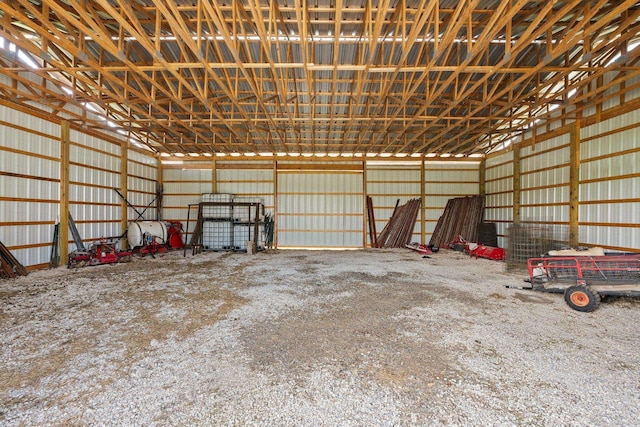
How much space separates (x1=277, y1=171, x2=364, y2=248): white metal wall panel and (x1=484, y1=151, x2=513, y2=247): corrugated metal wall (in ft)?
23.2

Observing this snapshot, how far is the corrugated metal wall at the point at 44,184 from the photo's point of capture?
8.35 metres

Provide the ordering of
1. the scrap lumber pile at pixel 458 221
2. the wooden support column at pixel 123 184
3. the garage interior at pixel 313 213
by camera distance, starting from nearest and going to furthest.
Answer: the garage interior at pixel 313 213 → the wooden support column at pixel 123 184 → the scrap lumber pile at pixel 458 221

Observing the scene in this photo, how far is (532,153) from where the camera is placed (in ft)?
41.1

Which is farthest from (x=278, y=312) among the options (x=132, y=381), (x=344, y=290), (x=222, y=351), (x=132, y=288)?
(x=132, y=288)

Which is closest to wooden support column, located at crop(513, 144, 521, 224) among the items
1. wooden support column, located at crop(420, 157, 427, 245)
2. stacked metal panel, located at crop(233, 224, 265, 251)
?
wooden support column, located at crop(420, 157, 427, 245)

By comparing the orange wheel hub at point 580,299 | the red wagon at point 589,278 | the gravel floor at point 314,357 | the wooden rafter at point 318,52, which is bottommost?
the gravel floor at point 314,357

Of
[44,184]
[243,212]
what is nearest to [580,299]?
[243,212]

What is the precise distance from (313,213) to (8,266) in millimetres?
11767

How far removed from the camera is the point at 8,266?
7.75 meters

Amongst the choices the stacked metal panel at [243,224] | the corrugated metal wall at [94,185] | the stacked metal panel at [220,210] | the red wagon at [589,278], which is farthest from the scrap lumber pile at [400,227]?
the corrugated metal wall at [94,185]

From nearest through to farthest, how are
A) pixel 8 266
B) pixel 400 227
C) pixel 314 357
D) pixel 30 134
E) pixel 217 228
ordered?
pixel 314 357
pixel 8 266
pixel 30 134
pixel 217 228
pixel 400 227

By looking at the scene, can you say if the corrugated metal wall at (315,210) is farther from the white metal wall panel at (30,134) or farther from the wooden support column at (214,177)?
the white metal wall panel at (30,134)

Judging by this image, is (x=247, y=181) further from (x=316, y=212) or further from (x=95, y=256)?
(x=95, y=256)

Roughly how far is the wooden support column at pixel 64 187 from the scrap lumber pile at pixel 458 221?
16.3m
